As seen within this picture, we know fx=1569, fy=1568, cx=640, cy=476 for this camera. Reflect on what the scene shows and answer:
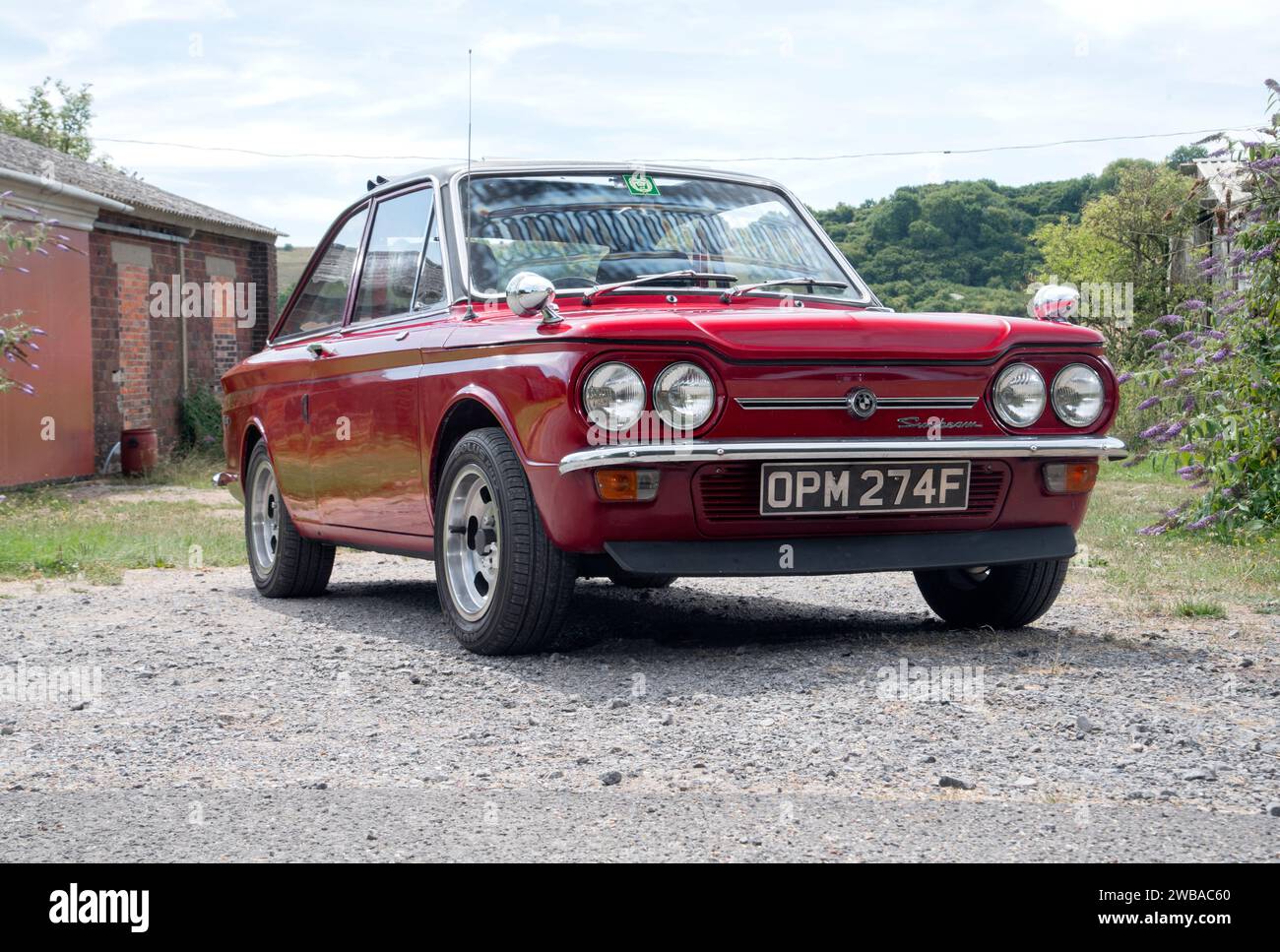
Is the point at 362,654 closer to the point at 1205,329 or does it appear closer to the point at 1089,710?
the point at 1089,710

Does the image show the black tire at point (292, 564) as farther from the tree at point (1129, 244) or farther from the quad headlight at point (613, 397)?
the tree at point (1129, 244)

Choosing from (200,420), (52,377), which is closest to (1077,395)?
(52,377)

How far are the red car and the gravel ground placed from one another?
0.35m

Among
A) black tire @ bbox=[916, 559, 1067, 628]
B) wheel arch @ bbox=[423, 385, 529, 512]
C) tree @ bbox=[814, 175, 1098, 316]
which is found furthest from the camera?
tree @ bbox=[814, 175, 1098, 316]

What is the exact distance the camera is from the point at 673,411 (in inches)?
185

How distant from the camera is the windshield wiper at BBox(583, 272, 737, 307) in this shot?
5.45 m

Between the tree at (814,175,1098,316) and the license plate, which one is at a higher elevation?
the tree at (814,175,1098,316)

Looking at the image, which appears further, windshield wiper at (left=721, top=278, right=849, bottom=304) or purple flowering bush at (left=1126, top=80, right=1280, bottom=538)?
purple flowering bush at (left=1126, top=80, right=1280, bottom=538)

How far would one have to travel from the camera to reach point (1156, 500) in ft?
43.4

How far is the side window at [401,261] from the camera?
19.8 feet

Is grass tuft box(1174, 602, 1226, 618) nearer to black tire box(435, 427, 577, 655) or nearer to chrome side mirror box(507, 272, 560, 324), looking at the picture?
black tire box(435, 427, 577, 655)

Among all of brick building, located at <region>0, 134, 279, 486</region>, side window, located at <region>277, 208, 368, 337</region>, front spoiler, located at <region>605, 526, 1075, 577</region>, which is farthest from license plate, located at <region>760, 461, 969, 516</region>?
brick building, located at <region>0, 134, 279, 486</region>

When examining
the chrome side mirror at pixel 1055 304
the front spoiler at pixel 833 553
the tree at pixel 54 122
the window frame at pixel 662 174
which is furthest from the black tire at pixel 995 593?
the tree at pixel 54 122
